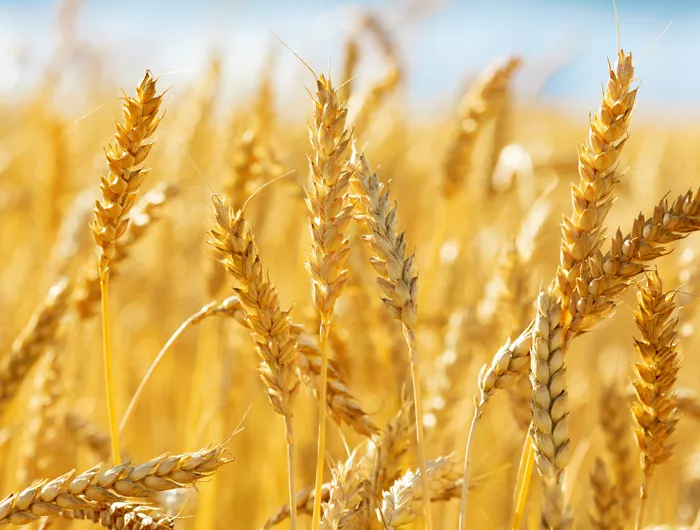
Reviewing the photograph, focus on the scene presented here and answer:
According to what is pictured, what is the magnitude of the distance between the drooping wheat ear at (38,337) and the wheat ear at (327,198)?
702 millimetres

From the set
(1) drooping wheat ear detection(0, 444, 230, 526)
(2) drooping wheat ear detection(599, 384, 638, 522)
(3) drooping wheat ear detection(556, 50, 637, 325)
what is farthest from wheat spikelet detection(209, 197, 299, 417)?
(2) drooping wheat ear detection(599, 384, 638, 522)

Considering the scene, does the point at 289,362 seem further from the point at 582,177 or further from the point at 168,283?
the point at 168,283

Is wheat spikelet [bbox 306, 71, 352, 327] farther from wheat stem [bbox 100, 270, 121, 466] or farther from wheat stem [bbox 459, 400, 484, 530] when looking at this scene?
wheat stem [bbox 100, 270, 121, 466]

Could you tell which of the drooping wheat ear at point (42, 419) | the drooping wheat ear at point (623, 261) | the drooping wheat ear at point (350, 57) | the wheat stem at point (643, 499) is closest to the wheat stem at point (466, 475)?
the drooping wheat ear at point (623, 261)

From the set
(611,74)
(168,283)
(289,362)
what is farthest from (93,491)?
(168,283)

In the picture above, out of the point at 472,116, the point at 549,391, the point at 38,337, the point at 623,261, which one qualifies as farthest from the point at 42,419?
the point at 472,116

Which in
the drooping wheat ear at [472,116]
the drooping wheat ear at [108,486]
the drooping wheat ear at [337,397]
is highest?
the drooping wheat ear at [472,116]

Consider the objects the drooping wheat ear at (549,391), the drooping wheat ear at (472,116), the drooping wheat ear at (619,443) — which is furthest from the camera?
the drooping wheat ear at (472,116)

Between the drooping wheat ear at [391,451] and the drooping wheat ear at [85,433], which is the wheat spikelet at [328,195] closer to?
the drooping wheat ear at [391,451]

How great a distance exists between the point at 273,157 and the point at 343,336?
510 mm

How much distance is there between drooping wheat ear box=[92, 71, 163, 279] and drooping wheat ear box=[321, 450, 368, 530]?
17.7 inches

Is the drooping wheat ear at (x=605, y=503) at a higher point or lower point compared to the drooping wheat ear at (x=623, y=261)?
lower

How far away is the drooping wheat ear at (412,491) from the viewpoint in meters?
0.80

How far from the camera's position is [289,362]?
81cm
